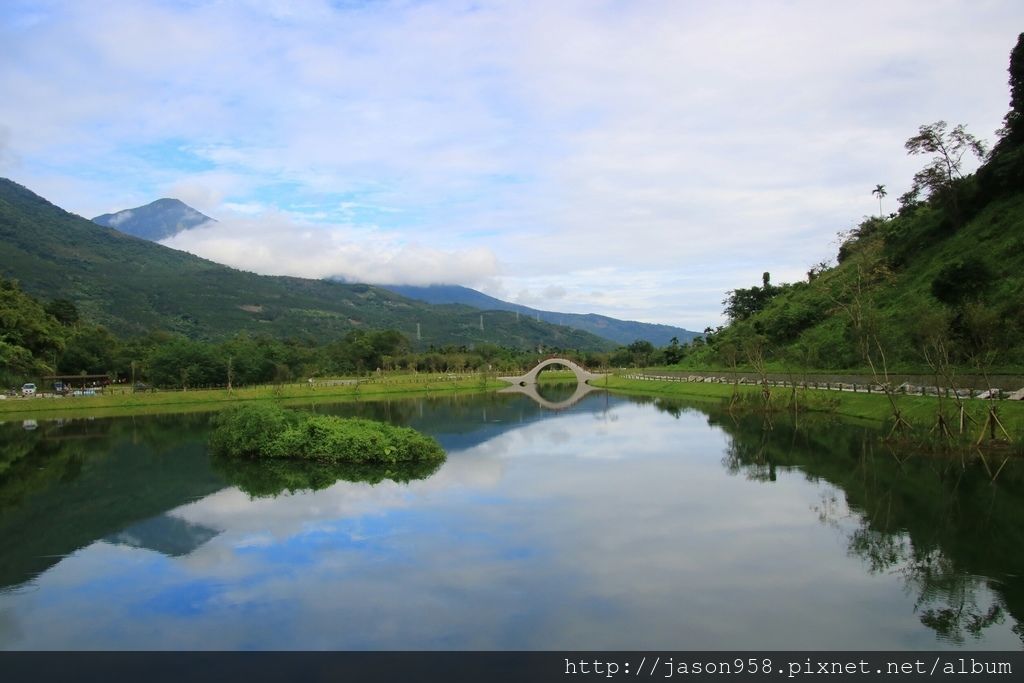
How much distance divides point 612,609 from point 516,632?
1695 millimetres

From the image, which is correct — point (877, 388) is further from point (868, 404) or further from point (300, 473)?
point (300, 473)

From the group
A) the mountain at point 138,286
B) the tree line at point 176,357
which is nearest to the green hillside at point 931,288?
the tree line at point 176,357

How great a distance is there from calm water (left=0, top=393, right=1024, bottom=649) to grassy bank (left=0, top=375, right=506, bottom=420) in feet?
91.9

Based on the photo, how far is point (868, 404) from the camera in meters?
35.8

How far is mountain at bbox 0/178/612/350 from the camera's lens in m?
122

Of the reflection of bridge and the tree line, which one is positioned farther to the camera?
the reflection of bridge

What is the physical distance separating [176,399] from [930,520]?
54967 mm

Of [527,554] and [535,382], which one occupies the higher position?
[535,382]

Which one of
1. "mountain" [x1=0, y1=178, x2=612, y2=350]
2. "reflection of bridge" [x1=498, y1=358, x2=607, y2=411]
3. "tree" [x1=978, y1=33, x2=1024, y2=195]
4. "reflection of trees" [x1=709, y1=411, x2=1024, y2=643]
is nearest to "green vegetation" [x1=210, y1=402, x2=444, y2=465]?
"reflection of trees" [x1=709, y1=411, x2=1024, y2=643]

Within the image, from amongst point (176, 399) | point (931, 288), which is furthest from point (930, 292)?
point (176, 399)

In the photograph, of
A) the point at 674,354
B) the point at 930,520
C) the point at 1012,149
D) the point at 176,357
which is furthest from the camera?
the point at 674,354

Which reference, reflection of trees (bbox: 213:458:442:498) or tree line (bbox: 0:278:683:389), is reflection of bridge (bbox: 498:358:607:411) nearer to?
tree line (bbox: 0:278:683:389)

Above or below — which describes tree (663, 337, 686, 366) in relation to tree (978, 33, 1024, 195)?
below

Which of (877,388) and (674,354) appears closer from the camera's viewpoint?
(877,388)
